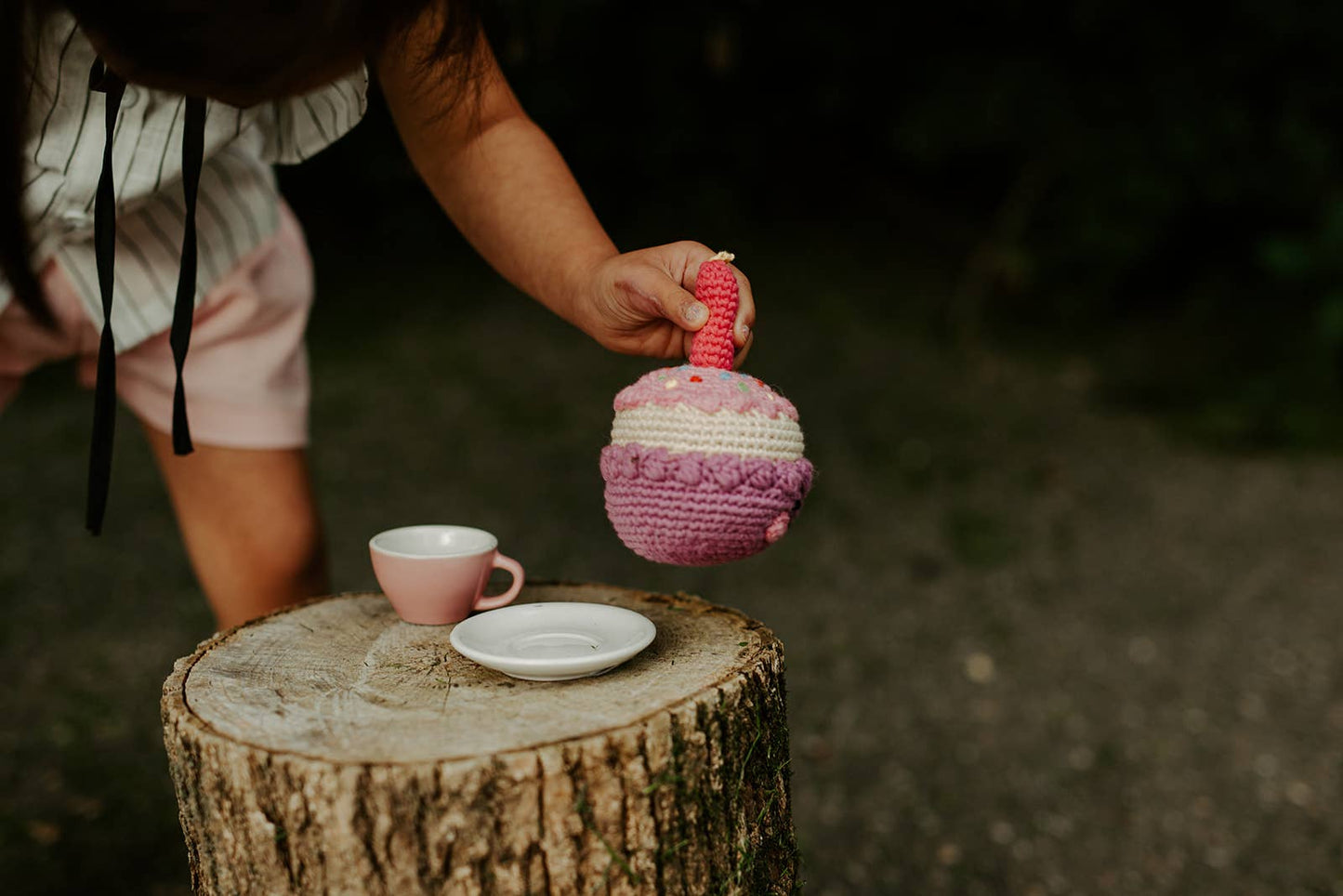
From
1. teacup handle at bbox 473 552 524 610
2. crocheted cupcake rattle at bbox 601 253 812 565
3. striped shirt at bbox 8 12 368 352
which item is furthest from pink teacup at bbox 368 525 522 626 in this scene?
striped shirt at bbox 8 12 368 352

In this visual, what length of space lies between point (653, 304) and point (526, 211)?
229mm

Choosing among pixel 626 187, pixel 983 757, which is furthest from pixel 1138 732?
pixel 626 187

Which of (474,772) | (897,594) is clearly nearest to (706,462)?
(474,772)

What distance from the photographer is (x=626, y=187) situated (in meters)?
5.86

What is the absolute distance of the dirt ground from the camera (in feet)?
7.02

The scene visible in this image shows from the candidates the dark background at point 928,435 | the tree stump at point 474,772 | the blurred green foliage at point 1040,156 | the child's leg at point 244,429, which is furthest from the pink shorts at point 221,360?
the blurred green foliage at point 1040,156

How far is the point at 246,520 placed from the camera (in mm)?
1440

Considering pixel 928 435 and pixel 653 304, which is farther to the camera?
pixel 928 435

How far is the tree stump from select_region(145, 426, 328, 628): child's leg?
13.1 inches

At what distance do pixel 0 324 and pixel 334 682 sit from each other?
671 mm

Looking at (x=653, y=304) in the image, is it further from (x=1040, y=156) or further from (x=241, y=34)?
(x=1040, y=156)

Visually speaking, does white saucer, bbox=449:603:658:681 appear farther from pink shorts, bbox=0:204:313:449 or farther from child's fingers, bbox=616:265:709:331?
pink shorts, bbox=0:204:313:449

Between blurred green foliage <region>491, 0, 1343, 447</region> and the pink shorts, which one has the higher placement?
blurred green foliage <region>491, 0, 1343, 447</region>

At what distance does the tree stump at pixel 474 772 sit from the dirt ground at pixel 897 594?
1099mm
